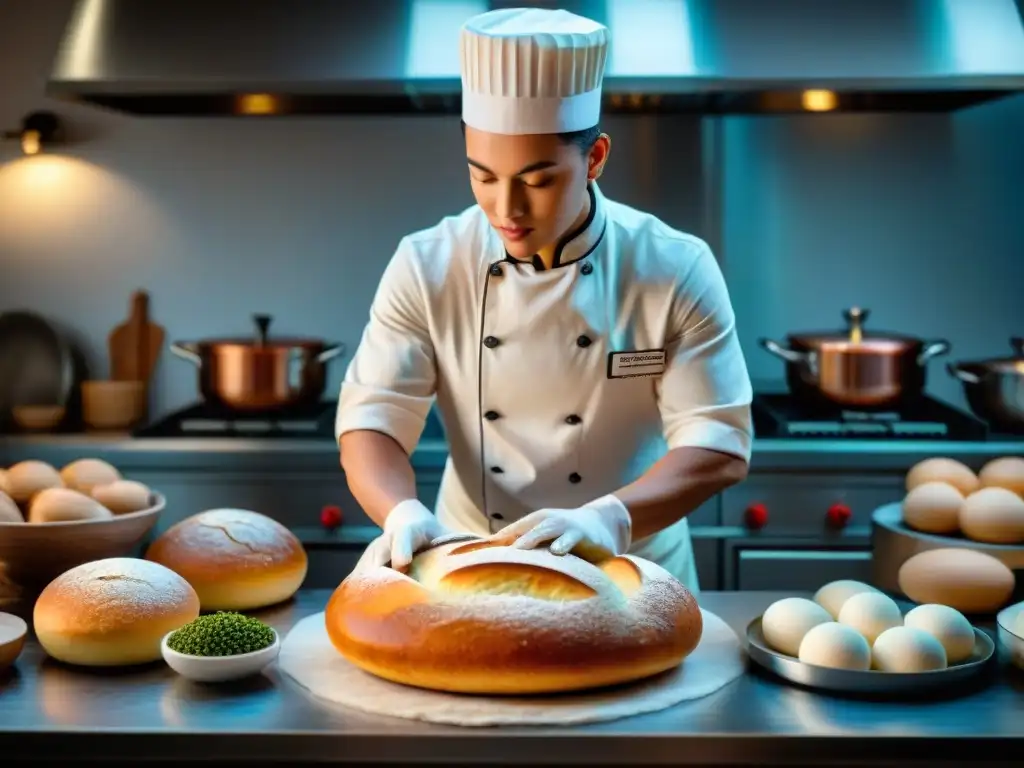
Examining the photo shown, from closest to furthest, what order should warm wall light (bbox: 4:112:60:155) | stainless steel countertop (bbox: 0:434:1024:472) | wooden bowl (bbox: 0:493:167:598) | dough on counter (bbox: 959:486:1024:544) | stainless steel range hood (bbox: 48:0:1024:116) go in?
wooden bowl (bbox: 0:493:167:598)
dough on counter (bbox: 959:486:1024:544)
stainless steel range hood (bbox: 48:0:1024:116)
stainless steel countertop (bbox: 0:434:1024:472)
warm wall light (bbox: 4:112:60:155)

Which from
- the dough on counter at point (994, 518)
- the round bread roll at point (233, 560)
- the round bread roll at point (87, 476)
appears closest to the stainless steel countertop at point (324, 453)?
the dough on counter at point (994, 518)

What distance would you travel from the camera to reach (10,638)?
60.1 inches

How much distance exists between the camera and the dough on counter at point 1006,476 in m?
2.24

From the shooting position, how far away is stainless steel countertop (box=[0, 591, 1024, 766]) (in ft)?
4.38

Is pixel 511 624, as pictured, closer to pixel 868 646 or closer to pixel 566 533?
pixel 566 533

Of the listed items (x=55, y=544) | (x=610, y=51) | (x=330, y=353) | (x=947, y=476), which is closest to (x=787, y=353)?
(x=610, y=51)

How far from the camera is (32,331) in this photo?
12.2ft

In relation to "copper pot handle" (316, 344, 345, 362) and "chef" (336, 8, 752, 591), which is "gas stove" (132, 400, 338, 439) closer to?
"copper pot handle" (316, 344, 345, 362)

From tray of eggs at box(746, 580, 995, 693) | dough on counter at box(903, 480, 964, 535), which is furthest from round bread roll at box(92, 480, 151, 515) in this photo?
dough on counter at box(903, 480, 964, 535)

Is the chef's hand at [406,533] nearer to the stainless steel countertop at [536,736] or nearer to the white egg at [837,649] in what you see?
the stainless steel countertop at [536,736]

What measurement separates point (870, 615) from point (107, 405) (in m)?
2.51

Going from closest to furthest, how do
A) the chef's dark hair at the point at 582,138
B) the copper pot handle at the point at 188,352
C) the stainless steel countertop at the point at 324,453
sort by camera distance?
the chef's dark hair at the point at 582,138 → the stainless steel countertop at the point at 324,453 → the copper pot handle at the point at 188,352

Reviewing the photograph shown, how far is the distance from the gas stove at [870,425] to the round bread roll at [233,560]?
68.0 inches

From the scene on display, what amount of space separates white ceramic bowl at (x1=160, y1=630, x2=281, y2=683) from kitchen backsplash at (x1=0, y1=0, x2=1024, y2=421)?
231 cm
